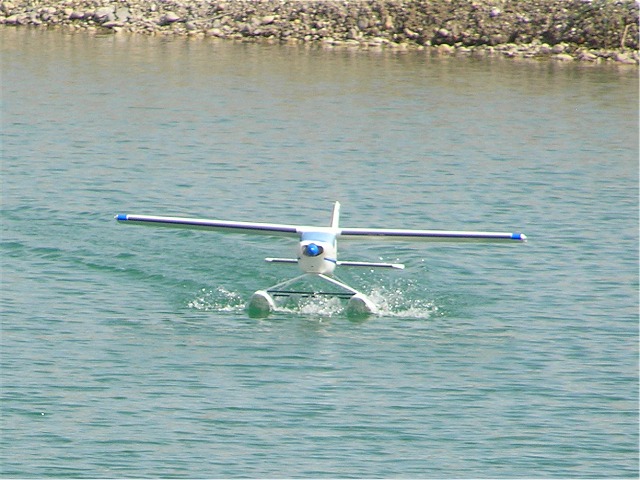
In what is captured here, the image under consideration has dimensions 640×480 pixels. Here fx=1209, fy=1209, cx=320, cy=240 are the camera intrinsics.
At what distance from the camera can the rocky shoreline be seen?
65.7 metres

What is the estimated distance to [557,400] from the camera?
2008cm

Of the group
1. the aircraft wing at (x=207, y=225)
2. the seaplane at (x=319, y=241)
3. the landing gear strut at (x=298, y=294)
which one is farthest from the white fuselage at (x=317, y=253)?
the aircraft wing at (x=207, y=225)

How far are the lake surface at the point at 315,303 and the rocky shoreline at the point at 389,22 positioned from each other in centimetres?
1624

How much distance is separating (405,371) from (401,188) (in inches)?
621

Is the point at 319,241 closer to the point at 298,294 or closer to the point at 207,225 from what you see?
the point at 298,294

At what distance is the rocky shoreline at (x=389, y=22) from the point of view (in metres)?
65.7

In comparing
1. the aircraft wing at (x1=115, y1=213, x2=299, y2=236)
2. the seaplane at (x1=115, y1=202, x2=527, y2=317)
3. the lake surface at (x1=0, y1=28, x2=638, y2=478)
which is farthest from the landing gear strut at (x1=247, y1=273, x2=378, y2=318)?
the aircraft wing at (x1=115, y1=213, x2=299, y2=236)

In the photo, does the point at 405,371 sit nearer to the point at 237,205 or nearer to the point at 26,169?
the point at 237,205

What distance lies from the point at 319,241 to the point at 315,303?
1775 mm

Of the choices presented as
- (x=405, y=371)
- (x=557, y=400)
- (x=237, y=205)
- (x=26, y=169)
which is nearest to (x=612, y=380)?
(x=557, y=400)

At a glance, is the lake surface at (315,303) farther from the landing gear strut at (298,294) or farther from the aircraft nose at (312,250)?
the aircraft nose at (312,250)

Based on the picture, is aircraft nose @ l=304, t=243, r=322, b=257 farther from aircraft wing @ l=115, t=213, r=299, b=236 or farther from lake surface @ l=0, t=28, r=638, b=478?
lake surface @ l=0, t=28, r=638, b=478

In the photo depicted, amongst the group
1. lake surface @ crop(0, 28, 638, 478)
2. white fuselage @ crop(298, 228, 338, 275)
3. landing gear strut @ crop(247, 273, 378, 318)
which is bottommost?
lake surface @ crop(0, 28, 638, 478)

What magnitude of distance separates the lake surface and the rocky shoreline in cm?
1624
